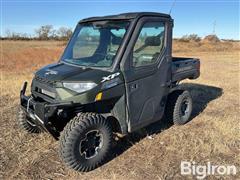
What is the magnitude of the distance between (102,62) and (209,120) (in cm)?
309

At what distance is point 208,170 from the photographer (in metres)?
4.16

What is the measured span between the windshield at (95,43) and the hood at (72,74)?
0.17 m

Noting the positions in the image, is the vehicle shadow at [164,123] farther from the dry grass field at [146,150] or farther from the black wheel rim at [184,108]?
the black wheel rim at [184,108]

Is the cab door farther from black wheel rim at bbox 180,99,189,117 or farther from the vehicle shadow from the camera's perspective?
black wheel rim at bbox 180,99,189,117

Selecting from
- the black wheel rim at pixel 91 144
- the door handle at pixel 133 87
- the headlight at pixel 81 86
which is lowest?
the black wheel rim at pixel 91 144

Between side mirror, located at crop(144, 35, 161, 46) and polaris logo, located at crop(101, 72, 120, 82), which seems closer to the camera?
polaris logo, located at crop(101, 72, 120, 82)

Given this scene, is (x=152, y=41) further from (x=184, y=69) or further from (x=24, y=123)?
(x=24, y=123)

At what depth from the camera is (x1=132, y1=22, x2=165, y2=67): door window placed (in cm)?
439

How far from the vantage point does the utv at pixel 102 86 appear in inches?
153

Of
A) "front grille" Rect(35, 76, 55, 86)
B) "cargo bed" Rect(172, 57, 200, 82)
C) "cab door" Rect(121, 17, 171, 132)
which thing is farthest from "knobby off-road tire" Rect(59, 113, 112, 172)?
"cargo bed" Rect(172, 57, 200, 82)

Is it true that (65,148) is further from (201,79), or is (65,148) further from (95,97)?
(201,79)

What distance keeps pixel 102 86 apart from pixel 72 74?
475 mm

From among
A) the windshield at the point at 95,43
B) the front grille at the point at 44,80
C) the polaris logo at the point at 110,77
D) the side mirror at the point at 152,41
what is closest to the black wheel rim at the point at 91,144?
the polaris logo at the point at 110,77

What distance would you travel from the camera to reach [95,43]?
4.68 meters
